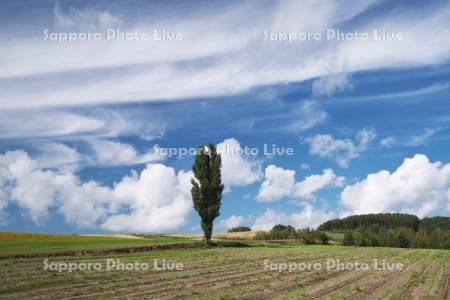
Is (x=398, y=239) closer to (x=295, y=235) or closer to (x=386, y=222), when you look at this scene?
(x=295, y=235)

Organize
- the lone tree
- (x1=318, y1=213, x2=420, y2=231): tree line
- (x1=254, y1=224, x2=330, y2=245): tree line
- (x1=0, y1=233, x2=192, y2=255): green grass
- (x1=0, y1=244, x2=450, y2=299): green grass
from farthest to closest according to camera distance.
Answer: (x1=318, y1=213, x2=420, y2=231): tree line < (x1=254, y1=224, x2=330, y2=245): tree line < the lone tree < (x1=0, y1=233, x2=192, y2=255): green grass < (x1=0, y1=244, x2=450, y2=299): green grass

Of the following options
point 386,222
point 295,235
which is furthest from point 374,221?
point 295,235

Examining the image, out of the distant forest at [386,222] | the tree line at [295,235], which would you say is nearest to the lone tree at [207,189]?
the tree line at [295,235]

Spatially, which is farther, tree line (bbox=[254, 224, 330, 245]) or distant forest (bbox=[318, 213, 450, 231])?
distant forest (bbox=[318, 213, 450, 231])

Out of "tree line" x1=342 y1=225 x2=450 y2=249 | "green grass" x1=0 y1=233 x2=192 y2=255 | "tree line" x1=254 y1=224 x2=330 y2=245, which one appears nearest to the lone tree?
"green grass" x1=0 y1=233 x2=192 y2=255

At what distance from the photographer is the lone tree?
71.6 m

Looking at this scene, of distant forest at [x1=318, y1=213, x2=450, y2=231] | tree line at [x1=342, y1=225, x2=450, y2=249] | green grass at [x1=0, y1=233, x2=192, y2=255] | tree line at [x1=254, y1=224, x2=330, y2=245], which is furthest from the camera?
distant forest at [x1=318, y1=213, x2=450, y2=231]

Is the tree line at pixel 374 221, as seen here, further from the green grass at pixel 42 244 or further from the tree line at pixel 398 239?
the green grass at pixel 42 244

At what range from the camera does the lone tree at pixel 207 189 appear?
7162cm

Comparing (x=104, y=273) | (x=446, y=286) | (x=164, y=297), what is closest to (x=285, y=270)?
(x=446, y=286)

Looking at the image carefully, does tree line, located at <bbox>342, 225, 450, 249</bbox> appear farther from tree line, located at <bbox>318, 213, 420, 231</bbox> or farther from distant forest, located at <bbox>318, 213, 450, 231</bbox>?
tree line, located at <bbox>318, 213, 420, 231</bbox>

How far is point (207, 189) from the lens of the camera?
72.2 meters

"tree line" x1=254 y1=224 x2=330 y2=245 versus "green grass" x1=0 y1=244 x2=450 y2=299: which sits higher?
"green grass" x1=0 y1=244 x2=450 y2=299

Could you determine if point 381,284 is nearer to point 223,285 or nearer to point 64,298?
point 223,285
